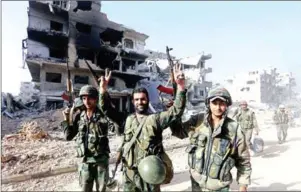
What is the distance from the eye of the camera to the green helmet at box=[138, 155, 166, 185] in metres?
2.66

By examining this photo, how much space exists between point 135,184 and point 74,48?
20342 millimetres

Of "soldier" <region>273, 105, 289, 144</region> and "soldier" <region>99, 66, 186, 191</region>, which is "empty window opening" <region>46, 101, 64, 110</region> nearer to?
"soldier" <region>273, 105, 289, 144</region>

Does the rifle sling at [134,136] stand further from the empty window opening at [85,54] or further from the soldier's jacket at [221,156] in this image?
the empty window opening at [85,54]

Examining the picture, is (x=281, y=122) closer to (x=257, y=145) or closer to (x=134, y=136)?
(x=257, y=145)

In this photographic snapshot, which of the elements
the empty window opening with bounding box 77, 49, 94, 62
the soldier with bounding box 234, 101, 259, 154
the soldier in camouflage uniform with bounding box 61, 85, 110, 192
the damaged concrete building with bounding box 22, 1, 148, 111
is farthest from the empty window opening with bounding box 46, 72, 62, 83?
the soldier in camouflage uniform with bounding box 61, 85, 110, 192

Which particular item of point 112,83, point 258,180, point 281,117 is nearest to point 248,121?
point 281,117

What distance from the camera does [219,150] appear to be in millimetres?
2553

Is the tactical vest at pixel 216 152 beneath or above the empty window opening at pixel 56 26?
beneath

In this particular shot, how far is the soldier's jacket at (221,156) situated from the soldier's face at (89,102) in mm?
1659

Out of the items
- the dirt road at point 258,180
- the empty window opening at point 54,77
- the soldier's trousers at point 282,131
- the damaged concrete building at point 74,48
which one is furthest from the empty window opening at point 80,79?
the soldier's trousers at point 282,131

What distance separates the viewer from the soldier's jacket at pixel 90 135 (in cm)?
350

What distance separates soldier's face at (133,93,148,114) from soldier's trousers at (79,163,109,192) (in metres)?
1.17

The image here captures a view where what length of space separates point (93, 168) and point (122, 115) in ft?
2.89

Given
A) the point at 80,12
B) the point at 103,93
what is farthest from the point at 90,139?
the point at 80,12
